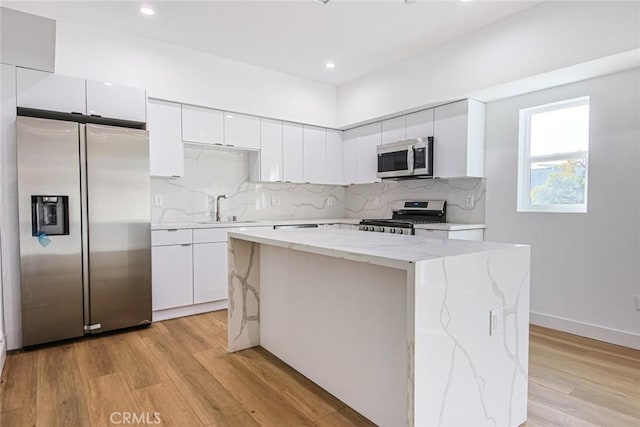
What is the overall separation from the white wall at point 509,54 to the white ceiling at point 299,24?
13 cm

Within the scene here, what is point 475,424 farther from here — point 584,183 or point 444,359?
point 584,183

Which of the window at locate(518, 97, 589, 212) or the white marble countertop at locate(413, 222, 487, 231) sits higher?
the window at locate(518, 97, 589, 212)

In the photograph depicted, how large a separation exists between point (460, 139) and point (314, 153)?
186cm

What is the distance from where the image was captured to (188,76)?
11.8ft

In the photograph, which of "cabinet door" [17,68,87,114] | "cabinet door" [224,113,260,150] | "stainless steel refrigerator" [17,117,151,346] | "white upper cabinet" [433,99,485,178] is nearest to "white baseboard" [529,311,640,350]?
"white upper cabinet" [433,99,485,178]

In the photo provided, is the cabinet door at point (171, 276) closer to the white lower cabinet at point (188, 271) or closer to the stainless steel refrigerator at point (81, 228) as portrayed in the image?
the white lower cabinet at point (188, 271)

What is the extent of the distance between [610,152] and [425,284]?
8.29 ft

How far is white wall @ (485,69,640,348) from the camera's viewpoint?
8.87 ft

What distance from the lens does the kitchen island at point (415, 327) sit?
4.36 ft

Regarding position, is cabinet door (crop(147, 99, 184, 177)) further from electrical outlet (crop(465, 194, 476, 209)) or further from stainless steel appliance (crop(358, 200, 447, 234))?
electrical outlet (crop(465, 194, 476, 209))

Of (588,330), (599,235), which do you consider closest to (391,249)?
(599,235)

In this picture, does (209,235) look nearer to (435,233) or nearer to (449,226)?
(435,233)

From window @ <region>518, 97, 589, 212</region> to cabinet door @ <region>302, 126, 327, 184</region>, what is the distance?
2.31m

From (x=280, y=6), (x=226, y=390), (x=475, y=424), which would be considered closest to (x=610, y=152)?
(x=475, y=424)
